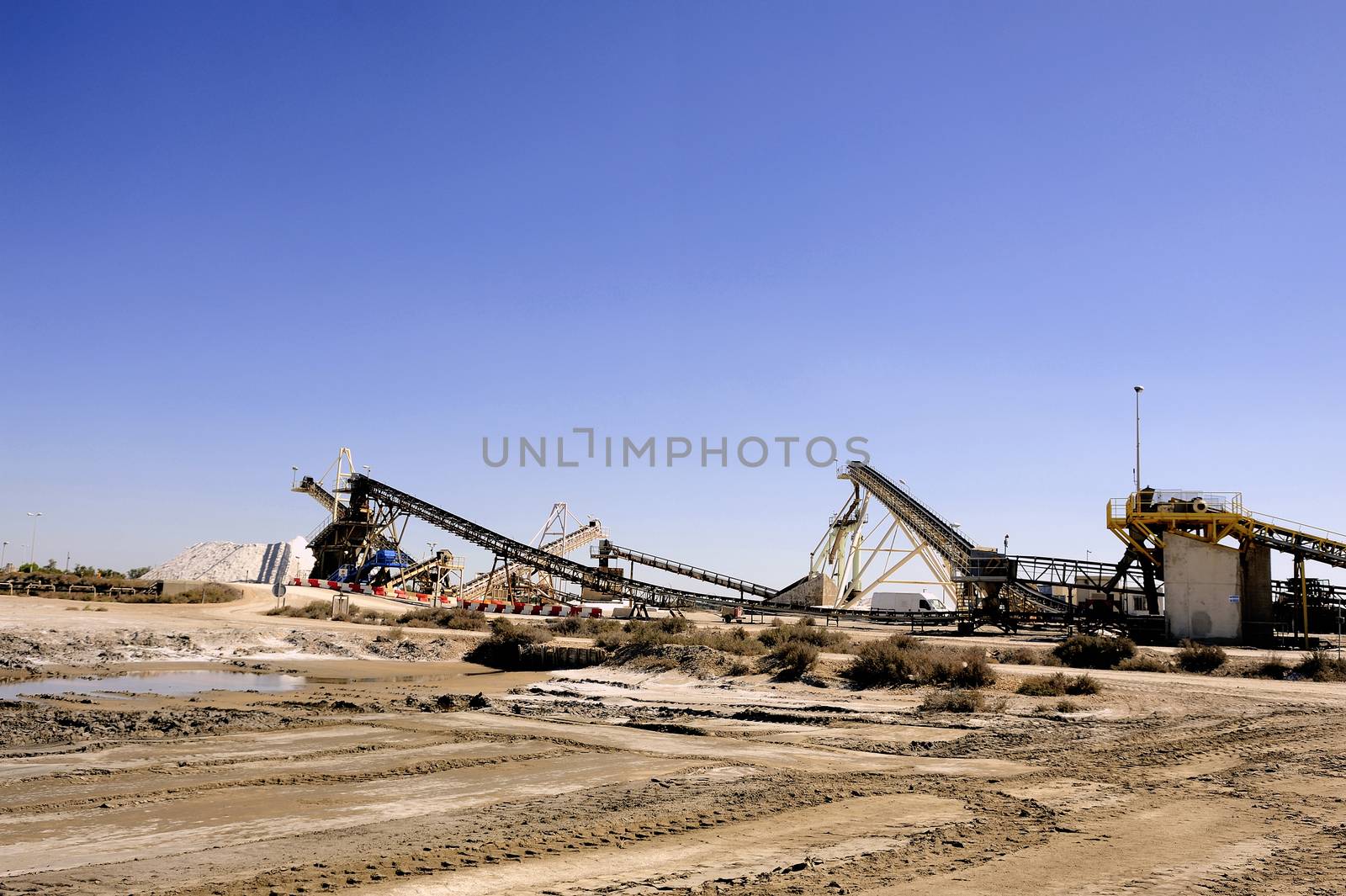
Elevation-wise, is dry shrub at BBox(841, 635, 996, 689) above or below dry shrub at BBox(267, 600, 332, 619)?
above

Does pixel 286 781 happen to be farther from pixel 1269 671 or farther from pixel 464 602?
pixel 464 602

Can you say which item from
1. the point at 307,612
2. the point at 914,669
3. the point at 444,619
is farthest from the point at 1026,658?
the point at 307,612

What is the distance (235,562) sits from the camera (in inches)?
3211

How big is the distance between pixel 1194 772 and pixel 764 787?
5256 mm

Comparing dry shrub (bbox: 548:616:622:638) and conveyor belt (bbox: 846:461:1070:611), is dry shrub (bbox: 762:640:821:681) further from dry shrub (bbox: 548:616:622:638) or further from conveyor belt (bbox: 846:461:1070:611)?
conveyor belt (bbox: 846:461:1070:611)

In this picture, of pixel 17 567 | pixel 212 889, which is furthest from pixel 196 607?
pixel 212 889

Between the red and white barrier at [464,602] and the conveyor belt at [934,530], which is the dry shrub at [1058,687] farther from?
the red and white barrier at [464,602]

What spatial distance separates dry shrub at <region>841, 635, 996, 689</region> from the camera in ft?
66.2

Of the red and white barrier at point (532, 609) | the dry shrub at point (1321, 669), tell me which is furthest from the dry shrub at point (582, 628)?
the dry shrub at point (1321, 669)

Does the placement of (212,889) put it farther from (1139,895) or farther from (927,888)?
(1139,895)

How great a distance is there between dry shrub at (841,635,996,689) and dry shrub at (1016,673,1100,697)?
2.92 feet

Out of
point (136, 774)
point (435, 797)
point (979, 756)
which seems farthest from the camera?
point (979, 756)

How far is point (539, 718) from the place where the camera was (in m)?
17.4

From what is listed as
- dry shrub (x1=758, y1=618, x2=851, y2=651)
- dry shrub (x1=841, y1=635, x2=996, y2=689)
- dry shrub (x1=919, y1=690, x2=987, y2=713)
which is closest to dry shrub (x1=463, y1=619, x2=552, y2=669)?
dry shrub (x1=758, y1=618, x2=851, y2=651)
